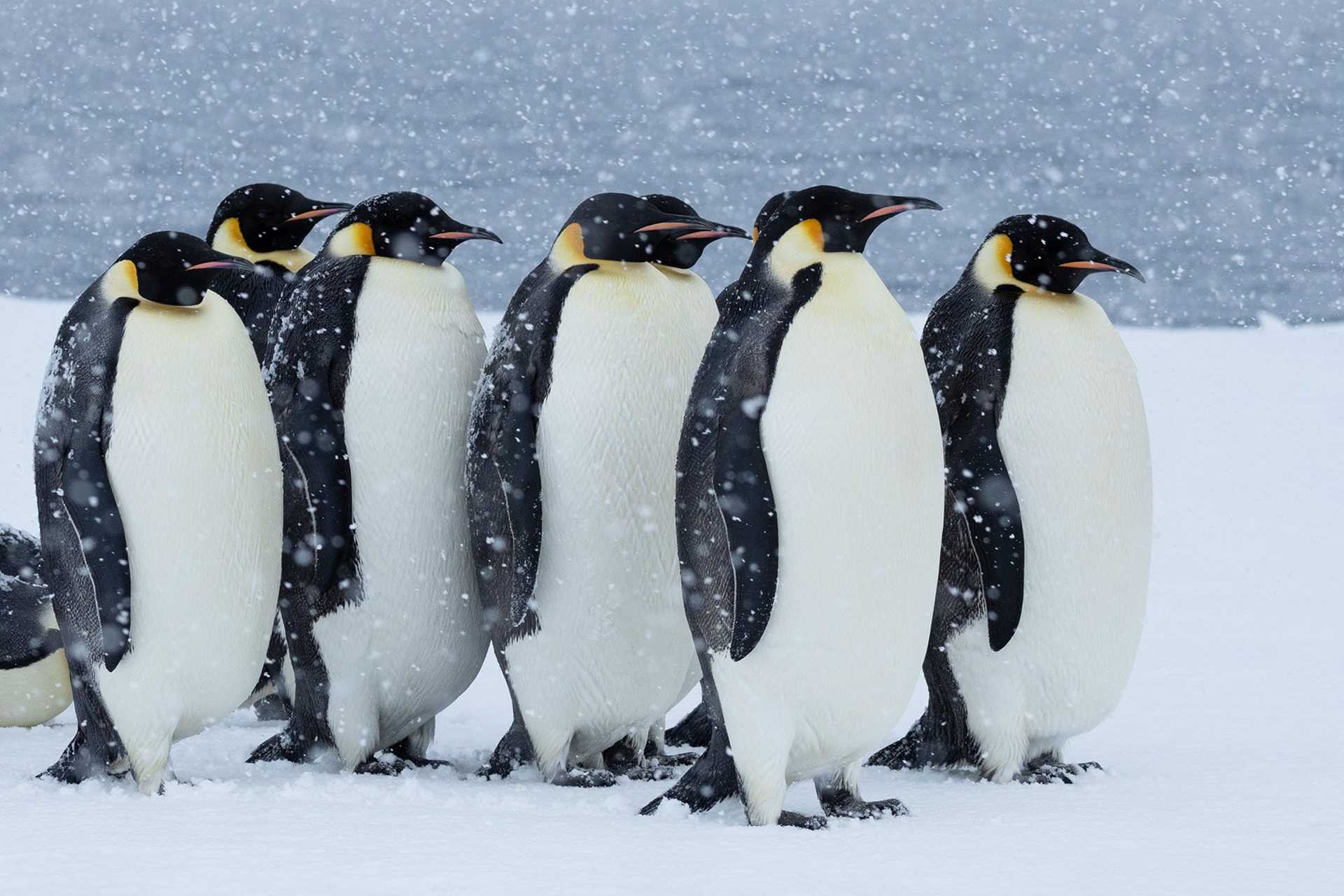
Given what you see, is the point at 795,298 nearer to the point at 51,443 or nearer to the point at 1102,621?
the point at 1102,621

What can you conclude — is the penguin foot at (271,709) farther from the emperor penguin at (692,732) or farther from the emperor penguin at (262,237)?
the emperor penguin at (692,732)

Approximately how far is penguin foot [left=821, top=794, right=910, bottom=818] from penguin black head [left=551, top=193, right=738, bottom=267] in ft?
3.94

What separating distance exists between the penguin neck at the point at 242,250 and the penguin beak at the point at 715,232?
4.48 ft

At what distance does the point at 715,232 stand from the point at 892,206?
17.5 inches

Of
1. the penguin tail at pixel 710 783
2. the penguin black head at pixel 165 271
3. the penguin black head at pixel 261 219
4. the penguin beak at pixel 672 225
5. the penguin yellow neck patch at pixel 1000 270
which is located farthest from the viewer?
the penguin black head at pixel 261 219

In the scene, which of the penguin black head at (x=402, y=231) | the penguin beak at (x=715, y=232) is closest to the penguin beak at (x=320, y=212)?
the penguin black head at (x=402, y=231)

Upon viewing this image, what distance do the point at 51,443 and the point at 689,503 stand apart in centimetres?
129

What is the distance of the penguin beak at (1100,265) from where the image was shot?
11.1 feet

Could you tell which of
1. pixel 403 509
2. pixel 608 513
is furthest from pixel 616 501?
pixel 403 509

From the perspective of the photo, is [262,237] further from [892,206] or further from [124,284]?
[892,206]

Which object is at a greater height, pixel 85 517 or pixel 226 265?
pixel 226 265

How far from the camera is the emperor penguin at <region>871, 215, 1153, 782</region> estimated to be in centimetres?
332

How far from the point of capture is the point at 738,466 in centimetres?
274

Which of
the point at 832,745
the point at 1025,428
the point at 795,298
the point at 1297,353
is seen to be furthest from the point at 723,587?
the point at 1297,353
